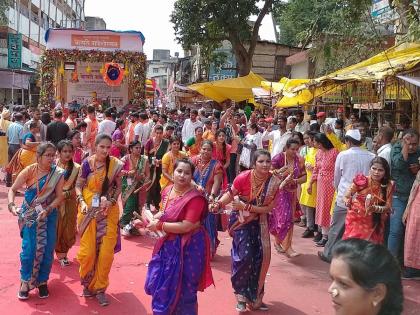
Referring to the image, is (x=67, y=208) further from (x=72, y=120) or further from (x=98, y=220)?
(x=72, y=120)

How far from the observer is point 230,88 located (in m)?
16.9

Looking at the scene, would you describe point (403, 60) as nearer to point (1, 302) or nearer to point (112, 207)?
point (112, 207)

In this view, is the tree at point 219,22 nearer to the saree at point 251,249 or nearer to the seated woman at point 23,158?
the seated woman at point 23,158

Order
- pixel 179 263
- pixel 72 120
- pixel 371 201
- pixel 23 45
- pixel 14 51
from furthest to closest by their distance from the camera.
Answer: pixel 23 45
pixel 14 51
pixel 72 120
pixel 371 201
pixel 179 263

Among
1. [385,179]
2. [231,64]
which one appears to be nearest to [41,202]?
[385,179]

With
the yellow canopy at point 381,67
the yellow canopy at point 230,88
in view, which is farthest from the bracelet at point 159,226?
the yellow canopy at point 230,88

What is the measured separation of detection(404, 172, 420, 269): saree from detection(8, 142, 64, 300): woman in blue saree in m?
3.46

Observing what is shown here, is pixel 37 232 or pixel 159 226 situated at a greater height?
pixel 159 226

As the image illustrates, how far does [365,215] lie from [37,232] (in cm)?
307

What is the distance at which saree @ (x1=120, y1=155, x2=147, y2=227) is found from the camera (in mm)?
7020

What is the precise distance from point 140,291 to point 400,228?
289 cm

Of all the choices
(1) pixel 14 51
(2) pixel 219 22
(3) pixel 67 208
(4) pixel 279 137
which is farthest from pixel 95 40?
(3) pixel 67 208

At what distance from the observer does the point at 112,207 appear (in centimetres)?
470

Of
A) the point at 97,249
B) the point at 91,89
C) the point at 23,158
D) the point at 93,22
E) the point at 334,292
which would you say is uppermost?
the point at 93,22
